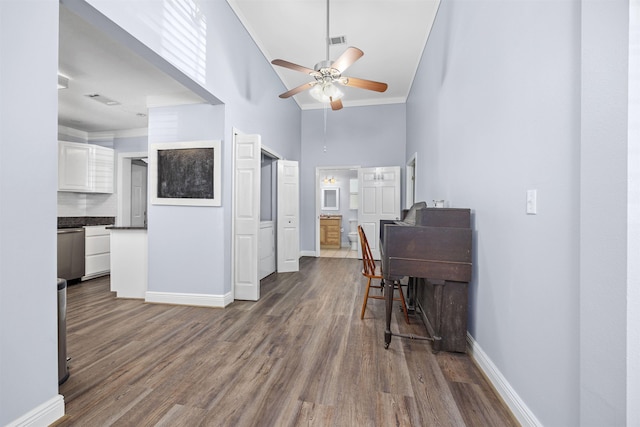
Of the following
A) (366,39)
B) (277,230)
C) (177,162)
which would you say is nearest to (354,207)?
(277,230)

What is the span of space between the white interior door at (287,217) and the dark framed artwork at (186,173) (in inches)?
66.1

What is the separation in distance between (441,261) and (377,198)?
411 cm

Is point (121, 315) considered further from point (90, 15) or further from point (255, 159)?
point (90, 15)

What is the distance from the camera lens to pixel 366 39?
3947 millimetres

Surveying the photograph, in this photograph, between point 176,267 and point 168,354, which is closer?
point 168,354

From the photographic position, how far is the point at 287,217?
193 inches

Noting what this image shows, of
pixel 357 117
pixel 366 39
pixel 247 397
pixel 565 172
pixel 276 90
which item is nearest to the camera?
pixel 565 172

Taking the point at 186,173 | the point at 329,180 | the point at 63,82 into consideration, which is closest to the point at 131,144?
the point at 63,82

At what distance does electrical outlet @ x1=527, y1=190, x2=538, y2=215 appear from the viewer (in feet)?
4.25

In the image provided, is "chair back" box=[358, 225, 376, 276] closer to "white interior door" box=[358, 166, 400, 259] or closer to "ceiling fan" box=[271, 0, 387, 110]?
"ceiling fan" box=[271, 0, 387, 110]

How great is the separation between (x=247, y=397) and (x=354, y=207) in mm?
7473

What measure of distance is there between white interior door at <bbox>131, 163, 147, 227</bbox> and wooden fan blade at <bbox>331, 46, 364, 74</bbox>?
516 cm

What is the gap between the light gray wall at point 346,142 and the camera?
617cm

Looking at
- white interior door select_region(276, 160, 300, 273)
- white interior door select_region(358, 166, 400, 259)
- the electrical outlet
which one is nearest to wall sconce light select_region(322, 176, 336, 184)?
white interior door select_region(358, 166, 400, 259)
